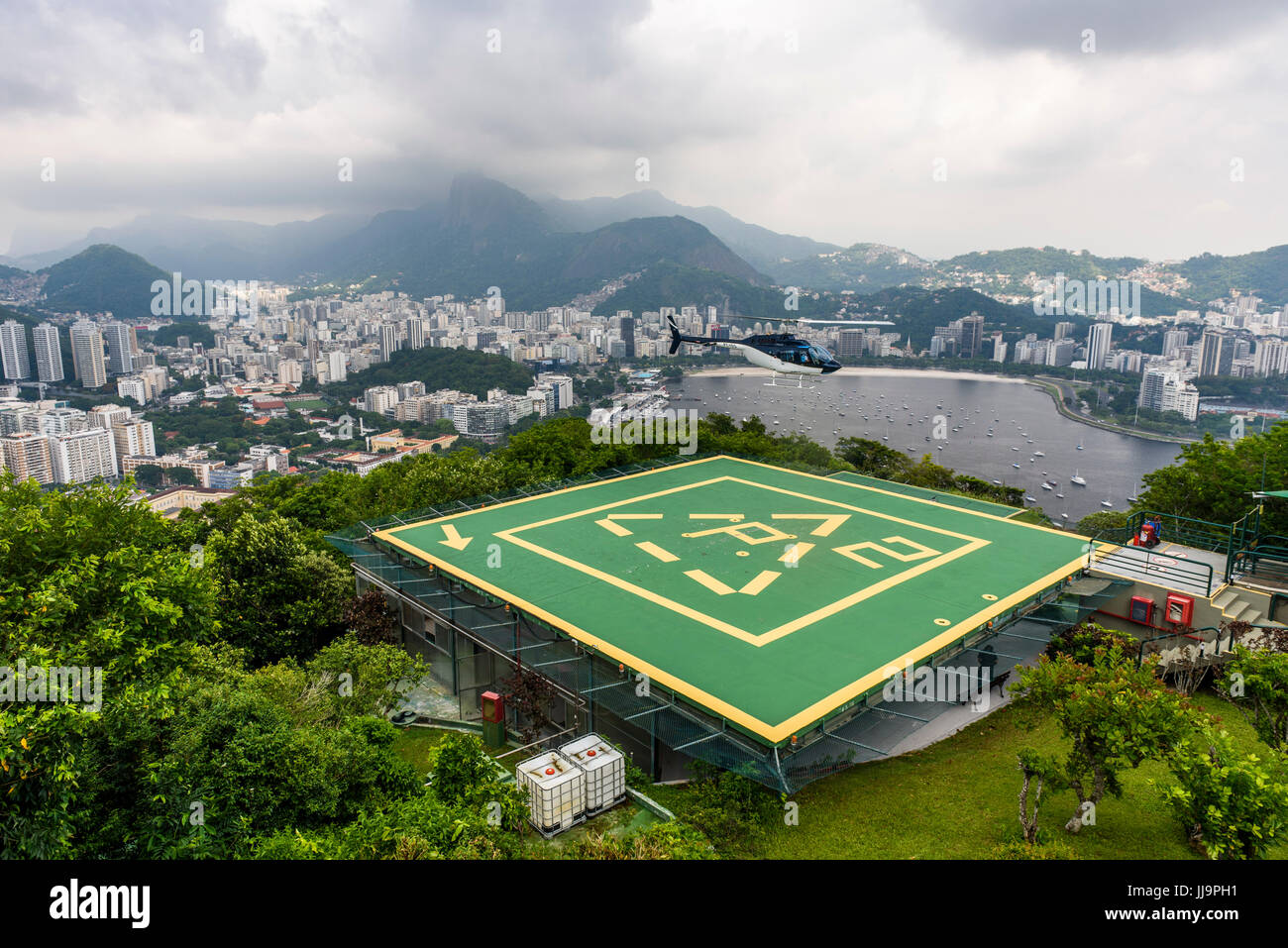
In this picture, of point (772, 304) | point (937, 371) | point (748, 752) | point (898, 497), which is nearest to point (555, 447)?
point (898, 497)

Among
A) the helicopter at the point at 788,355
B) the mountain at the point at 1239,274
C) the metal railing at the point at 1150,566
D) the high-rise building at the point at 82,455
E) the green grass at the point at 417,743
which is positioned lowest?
the high-rise building at the point at 82,455

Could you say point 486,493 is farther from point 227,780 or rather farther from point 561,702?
point 227,780

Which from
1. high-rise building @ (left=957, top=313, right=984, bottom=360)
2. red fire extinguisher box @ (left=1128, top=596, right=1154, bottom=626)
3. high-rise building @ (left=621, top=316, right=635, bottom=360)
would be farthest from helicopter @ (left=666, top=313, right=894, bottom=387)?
high-rise building @ (left=621, top=316, right=635, bottom=360)

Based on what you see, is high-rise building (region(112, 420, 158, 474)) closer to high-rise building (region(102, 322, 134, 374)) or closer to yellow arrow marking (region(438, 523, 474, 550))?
high-rise building (region(102, 322, 134, 374))

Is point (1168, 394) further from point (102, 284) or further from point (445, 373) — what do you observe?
point (102, 284)

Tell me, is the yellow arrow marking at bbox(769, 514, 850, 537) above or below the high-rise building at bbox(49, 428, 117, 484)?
above

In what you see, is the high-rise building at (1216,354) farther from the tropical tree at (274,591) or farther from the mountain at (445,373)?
the tropical tree at (274,591)

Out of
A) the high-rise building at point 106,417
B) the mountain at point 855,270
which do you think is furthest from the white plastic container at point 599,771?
the mountain at point 855,270
